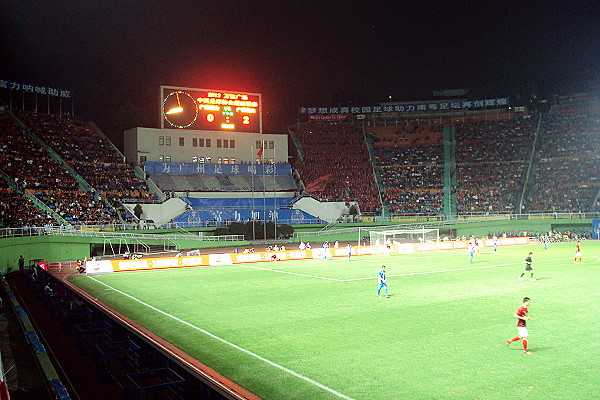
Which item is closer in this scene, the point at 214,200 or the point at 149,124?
the point at 214,200

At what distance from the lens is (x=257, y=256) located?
47.9m

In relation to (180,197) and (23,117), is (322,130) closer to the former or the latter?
(180,197)

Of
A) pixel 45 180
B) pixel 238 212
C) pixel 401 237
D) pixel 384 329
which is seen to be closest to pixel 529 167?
pixel 401 237

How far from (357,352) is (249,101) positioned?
62633mm

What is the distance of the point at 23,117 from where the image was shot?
66750 millimetres

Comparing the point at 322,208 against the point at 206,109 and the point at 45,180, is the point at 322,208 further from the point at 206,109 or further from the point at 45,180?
the point at 45,180

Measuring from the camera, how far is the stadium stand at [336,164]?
75500mm

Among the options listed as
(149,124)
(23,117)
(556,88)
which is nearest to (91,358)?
(23,117)

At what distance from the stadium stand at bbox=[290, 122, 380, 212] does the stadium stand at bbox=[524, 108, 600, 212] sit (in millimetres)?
21914

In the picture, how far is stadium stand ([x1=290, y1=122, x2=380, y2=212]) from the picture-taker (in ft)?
248

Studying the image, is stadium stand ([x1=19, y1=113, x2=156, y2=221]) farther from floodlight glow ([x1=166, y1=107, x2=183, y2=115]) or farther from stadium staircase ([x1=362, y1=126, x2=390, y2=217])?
stadium staircase ([x1=362, y1=126, x2=390, y2=217])

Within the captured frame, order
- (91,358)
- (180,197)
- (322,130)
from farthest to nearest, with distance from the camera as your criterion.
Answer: (322,130) → (180,197) → (91,358)

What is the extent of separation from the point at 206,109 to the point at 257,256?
104 feet

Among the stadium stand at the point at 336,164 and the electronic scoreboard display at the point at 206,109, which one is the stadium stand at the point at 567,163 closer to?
the stadium stand at the point at 336,164
